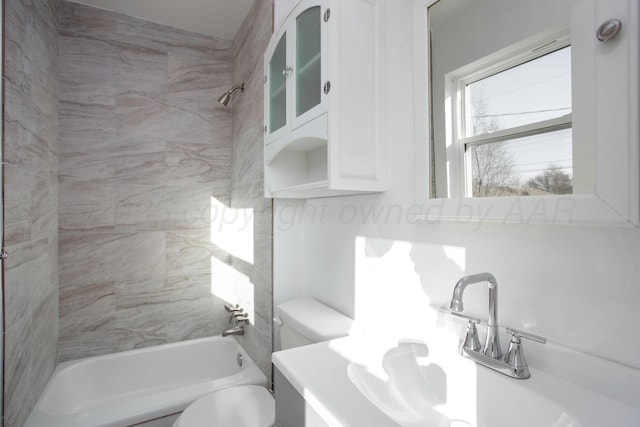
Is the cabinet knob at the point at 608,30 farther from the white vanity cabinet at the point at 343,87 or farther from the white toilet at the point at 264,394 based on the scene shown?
the white toilet at the point at 264,394

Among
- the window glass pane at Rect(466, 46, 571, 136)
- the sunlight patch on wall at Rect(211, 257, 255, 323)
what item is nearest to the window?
the window glass pane at Rect(466, 46, 571, 136)

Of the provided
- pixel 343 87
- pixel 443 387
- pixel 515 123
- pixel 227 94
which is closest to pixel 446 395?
Result: pixel 443 387

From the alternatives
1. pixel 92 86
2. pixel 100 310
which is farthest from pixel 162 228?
pixel 92 86

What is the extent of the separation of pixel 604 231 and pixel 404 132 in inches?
22.8

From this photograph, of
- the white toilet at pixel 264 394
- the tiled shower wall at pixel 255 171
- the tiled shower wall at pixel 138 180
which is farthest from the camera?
the tiled shower wall at pixel 138 180

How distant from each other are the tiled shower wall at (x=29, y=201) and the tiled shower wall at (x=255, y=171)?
1.05m

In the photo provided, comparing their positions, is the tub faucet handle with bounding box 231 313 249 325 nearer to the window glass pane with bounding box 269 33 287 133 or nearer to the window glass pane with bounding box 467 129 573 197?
the window glass pane with bounding box 269 33 287 133

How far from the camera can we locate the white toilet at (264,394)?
1.26 meters

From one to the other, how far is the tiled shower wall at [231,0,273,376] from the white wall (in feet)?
0.46

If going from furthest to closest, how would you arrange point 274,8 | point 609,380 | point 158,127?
point 158,127 → point 274,8 → point 609,380

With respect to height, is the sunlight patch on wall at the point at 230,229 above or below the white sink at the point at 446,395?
above

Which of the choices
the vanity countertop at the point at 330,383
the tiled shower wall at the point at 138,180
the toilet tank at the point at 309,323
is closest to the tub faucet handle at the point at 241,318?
the tiled shower wall at the point at 138,180

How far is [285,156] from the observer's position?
5.25ft

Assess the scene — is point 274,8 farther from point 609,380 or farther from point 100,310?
point 100,310
